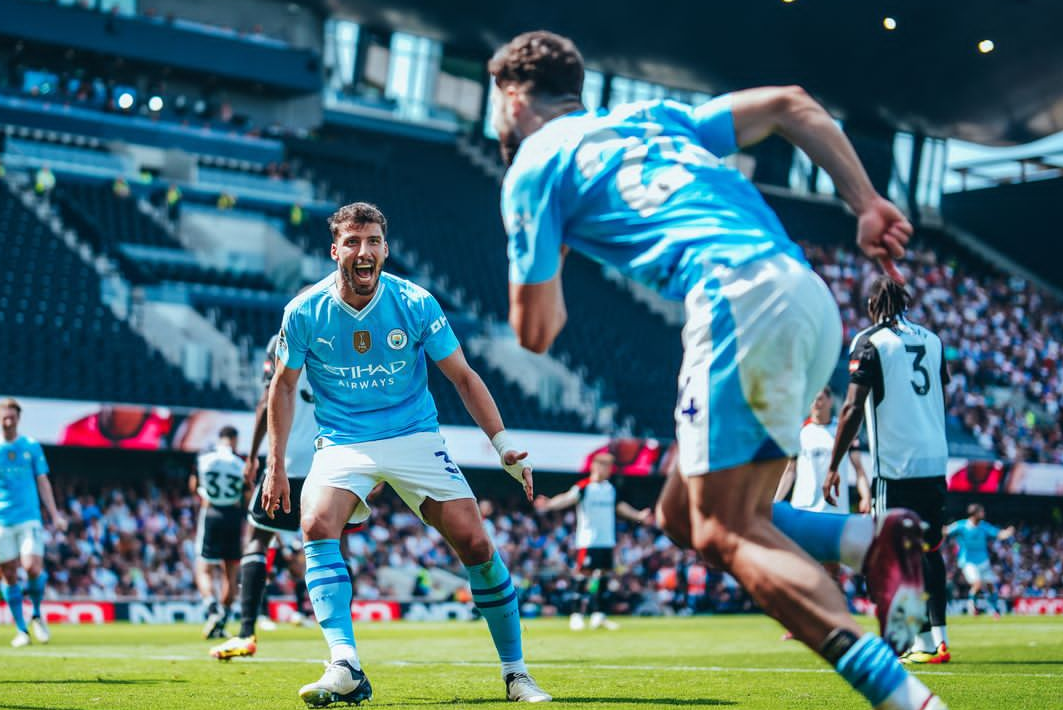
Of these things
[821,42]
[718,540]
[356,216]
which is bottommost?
[718,540]

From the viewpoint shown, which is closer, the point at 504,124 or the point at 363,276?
the point at 504,124

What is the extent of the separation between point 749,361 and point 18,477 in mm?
11375

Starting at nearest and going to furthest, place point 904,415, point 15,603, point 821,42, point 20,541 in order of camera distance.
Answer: point 904,415 → point 15,603 → point 20,541 → point 821,42

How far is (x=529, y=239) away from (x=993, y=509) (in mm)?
38637

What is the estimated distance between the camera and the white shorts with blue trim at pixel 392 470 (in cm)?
679

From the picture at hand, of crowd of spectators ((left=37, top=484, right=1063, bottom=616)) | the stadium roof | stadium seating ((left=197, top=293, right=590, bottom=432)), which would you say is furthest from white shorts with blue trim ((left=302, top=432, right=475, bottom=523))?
the stadium roof

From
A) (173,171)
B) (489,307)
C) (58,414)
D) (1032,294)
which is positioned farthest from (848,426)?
(1032,294)

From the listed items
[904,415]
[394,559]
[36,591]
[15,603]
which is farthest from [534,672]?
[394,559]

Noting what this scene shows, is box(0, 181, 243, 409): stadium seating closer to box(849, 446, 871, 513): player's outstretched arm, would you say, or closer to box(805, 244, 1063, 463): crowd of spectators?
box(849, 446, 871, 513): player's outstretched arm

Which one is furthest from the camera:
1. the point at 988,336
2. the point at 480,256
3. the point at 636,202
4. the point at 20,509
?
the point at 988,336

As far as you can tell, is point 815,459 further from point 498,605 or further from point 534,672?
point 498,605

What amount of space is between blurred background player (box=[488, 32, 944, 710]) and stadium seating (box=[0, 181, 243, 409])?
22.0 m

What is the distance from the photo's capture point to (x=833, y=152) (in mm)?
4145

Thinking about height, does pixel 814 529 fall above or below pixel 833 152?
below
